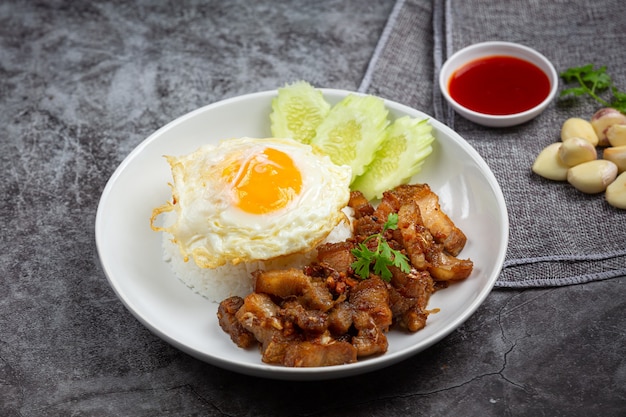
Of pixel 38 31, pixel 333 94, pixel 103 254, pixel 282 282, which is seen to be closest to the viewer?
pixel 282 282

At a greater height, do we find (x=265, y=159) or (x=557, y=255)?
(x=265, y=159)

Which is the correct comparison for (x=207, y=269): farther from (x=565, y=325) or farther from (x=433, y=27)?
(x=433, y=27)

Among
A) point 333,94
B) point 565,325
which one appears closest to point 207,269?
point 333,94

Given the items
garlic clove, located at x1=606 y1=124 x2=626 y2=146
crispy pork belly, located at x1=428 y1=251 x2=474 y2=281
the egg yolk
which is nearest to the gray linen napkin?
garlic clove, located at x1=606 y1=124 x2=626 y2=146

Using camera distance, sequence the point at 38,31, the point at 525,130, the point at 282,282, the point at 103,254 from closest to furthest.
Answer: the point at 282,282
the point at 103,254
the point at 525,130
the point at 38,31

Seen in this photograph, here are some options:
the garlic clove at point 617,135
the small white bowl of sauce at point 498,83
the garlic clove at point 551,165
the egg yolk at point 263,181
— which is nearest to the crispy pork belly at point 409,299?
the egg yolk at point 263,181

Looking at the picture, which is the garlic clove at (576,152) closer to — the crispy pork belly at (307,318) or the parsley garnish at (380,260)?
the parsley garnish at (380,260)

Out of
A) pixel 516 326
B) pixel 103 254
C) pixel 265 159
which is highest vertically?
pixel 265 159
